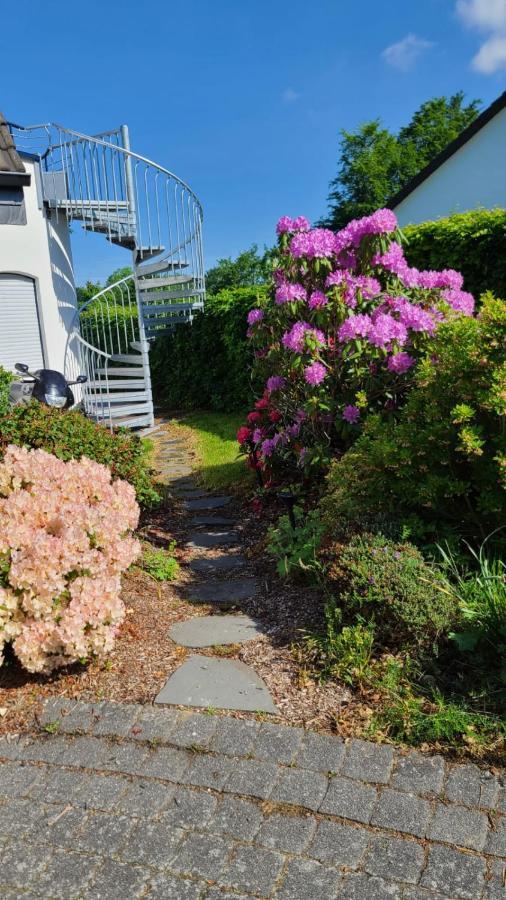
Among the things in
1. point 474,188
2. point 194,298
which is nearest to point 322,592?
point 194,298

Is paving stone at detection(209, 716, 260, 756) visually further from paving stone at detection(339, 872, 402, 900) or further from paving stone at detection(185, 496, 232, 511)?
paving stone at detection(185, 496, 232, 511)

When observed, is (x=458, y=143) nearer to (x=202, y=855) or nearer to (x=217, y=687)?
(x=217, y=687)

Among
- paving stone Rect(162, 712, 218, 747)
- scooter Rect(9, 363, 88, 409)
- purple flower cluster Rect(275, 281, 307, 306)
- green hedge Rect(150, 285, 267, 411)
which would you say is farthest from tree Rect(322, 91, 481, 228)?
paving stone Rect(162, 712, 218, 747)

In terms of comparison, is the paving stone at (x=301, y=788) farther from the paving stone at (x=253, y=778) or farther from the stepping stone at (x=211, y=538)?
the stepping stone at (x=211, y=538)

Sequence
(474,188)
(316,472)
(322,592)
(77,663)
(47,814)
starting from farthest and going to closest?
(474,188) < (316,472) < (322,592) < (77,663) < (47,814)

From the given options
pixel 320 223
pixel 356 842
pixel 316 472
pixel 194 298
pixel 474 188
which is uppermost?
pixel 320 223

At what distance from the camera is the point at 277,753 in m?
2.37

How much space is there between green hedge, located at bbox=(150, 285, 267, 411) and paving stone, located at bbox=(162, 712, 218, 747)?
783 centimetres

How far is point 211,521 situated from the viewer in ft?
17.9

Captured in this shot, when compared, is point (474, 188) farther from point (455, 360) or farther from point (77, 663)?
point (77, 663)

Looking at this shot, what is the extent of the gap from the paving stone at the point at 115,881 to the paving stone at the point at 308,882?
15.9 inches

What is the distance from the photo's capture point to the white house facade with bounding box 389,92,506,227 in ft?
43.9

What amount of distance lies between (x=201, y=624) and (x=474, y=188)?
44.5 ft

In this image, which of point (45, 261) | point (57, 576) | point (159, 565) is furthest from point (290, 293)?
point (45, 261)
